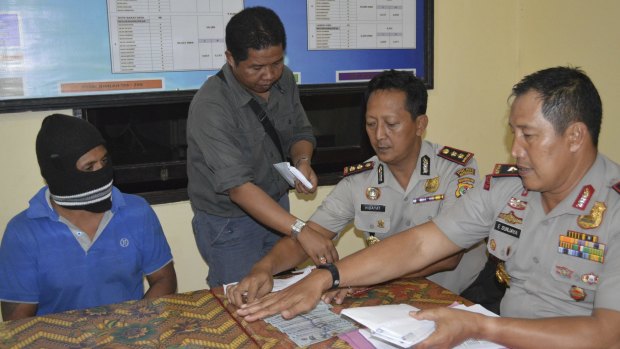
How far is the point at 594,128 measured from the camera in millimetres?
1738

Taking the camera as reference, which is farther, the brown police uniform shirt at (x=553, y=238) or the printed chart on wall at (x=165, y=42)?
the printed chart on wall at (x=165, y=42)

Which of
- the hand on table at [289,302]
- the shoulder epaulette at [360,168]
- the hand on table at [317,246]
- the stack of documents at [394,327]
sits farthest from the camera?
the shoulder epaulette at [360,168]

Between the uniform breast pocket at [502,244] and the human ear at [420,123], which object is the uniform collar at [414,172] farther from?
the uniform breast pocket at [502,244]

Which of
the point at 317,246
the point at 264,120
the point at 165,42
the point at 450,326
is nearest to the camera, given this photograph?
the point at 450,326

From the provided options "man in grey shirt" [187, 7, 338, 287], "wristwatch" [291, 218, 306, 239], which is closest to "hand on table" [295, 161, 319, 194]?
"man in grey shirt" [187, 7, 338, 287]

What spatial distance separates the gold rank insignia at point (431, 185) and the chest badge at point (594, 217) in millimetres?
821

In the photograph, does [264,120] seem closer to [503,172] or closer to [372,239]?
[372,239]

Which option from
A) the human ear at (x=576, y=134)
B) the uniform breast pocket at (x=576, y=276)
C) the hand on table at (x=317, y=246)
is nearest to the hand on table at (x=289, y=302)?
the hand on table at (x=317, y=246)

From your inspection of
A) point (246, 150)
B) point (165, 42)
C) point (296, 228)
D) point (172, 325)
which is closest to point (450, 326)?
point (172, 325)

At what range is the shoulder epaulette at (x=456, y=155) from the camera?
2.51 meters

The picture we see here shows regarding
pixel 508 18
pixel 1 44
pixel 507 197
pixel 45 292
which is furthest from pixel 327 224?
pixel 508 18

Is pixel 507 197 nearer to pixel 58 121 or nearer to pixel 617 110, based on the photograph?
pixel 58 121

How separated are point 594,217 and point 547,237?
0.52 ft

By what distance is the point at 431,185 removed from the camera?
101 inches
